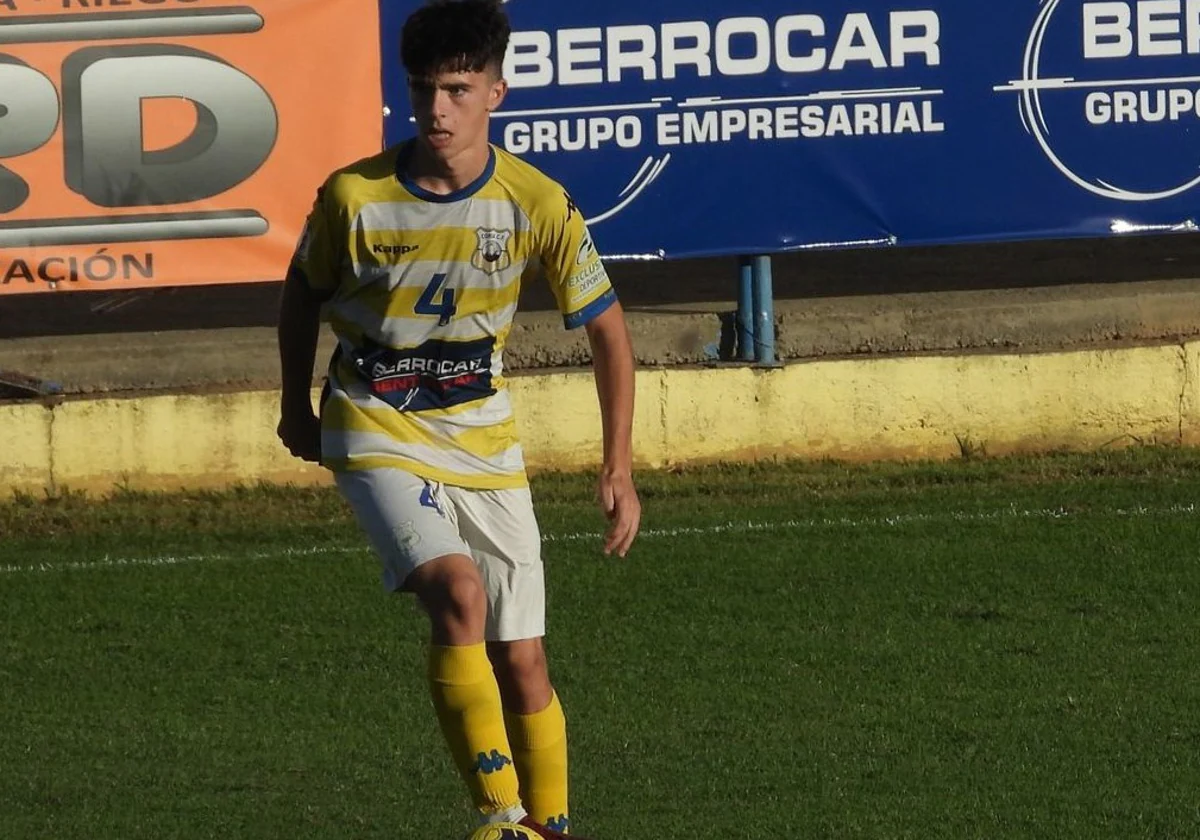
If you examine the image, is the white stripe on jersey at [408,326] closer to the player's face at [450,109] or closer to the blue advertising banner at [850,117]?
the player's face at [450,109]

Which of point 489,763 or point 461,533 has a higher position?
point 461,533

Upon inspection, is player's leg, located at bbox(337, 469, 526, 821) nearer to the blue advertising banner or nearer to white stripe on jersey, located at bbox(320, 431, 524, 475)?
white stripe on jersey, located at bbox(320, 431, 524, 475)

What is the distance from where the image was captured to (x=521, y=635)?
548cm

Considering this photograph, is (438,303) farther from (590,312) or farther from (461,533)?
(461,533)

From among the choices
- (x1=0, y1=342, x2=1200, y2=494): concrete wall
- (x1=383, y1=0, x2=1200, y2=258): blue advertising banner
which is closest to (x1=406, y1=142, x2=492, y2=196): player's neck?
(x1=0, y1=342, x2=1200, y2=494): concrete wall

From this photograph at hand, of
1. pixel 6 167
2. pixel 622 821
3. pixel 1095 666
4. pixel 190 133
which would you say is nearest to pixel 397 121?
pixel 190 133

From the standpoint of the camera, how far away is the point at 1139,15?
10.6 m

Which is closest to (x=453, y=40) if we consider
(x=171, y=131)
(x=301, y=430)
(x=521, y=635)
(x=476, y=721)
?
(x=301, y=430)

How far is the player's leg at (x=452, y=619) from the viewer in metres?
5.12

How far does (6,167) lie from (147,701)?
356 centimetres

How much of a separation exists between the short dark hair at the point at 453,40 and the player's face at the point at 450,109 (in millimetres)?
22

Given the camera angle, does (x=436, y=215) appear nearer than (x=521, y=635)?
Yes

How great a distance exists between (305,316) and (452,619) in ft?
2.61

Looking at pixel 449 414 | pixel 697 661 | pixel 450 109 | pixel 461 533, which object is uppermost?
pixel 450 109
